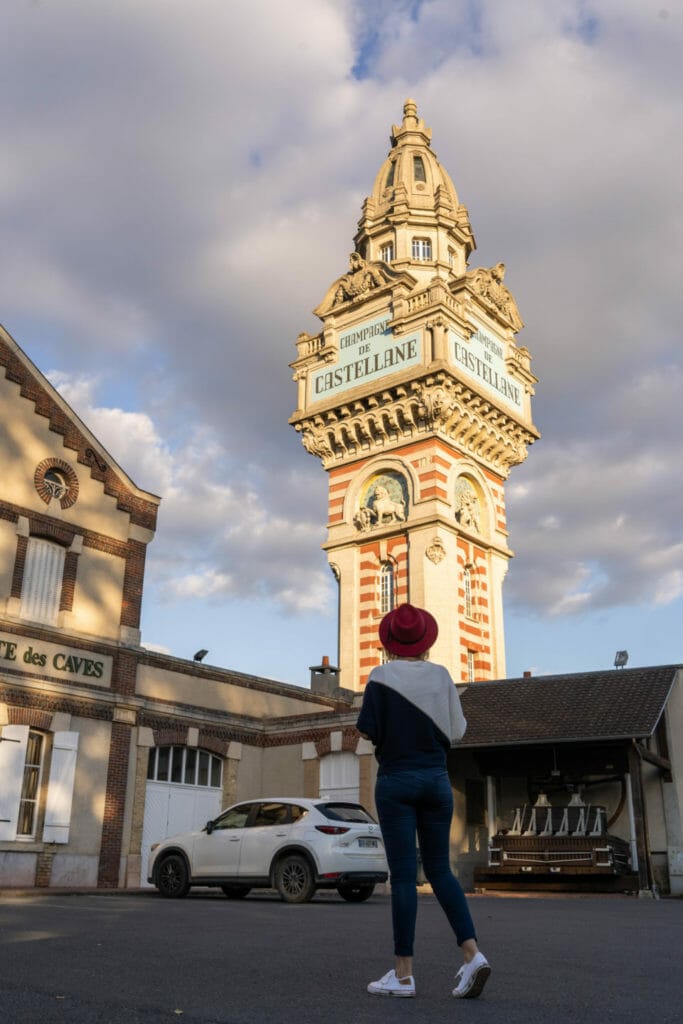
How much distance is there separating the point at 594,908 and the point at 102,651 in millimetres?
11103

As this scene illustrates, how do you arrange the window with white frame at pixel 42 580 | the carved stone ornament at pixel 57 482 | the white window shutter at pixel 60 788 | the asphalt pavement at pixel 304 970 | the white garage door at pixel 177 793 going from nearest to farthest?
the asphalt pavement at pixel 304 970
the white window shutter at pixel 60 788
the window with white frame at pixel 42 580
the carved stone ornament at pixel 57 482
the white garage door at pixel 177 793

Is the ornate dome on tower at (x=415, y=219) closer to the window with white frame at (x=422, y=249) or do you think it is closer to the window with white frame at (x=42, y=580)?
the window with white frame at (x=422, y=249)

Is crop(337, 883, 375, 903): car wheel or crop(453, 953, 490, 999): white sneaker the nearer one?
crop(453, 953, 490, 999): white sneaker

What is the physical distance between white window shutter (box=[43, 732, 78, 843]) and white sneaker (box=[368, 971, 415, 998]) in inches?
578

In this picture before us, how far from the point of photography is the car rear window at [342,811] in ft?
46.1

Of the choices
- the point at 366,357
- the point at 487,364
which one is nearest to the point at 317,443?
the point at 366,357

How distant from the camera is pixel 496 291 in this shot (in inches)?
1501

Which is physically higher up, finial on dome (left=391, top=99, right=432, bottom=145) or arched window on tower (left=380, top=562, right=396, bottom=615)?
finial on dome (left=391, top=99, right=432, bottom=145)

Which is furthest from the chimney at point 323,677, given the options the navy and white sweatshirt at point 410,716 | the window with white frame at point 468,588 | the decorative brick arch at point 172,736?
the navy and white sweatshirt at point 410,716

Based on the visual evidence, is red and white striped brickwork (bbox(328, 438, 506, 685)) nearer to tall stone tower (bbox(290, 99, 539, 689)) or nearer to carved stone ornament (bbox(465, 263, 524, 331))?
tall stone tower (bbox(290, 99, 539, 689))

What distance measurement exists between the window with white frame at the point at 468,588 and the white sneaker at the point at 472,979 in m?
28.4

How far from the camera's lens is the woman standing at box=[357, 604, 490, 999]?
4.71 meters

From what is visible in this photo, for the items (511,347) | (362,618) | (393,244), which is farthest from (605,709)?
(393,244)

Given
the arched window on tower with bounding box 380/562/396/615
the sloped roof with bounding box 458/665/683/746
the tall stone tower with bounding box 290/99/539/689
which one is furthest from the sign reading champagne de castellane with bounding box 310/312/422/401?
the sloped roof with bounding box 458/665/683/746
